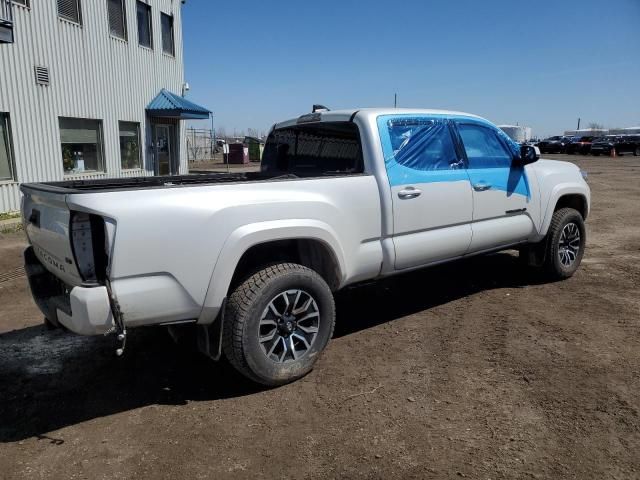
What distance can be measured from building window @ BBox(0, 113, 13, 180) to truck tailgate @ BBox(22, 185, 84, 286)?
8830 mm

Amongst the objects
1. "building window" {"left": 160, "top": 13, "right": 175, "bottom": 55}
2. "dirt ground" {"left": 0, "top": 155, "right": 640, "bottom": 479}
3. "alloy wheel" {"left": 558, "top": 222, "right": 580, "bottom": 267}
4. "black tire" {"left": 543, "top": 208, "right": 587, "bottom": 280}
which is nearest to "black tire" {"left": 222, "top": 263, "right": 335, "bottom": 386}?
"dirt ground" {"left": 0, "top": 155, "right": 640, "bottom": 479}

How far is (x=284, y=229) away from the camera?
3.41m

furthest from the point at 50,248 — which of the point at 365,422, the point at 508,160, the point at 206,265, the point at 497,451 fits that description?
the point at 508,160

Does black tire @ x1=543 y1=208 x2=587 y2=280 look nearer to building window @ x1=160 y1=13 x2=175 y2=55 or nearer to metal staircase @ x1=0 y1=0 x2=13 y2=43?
metal staircase @ x1=0 y1=0 x2=13 y2=43

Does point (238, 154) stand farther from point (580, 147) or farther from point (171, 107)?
point (580, 147)

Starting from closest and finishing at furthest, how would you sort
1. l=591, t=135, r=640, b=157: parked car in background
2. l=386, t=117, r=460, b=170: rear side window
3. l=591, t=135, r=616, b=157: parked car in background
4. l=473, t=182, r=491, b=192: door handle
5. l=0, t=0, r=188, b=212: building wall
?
l=386, t=117, r=460, b=170: rear side window → l=473, t=182, r=491, b=192: door handle → l=0, t=0, r=188, b=212: building wall → l=591, t=135, r=640, b=157: parked car in background → l=591, t=135, r=616, b=157: parked car in background

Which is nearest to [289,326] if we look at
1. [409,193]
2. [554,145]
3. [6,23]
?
[409,193]

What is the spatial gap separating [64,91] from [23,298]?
8474mm

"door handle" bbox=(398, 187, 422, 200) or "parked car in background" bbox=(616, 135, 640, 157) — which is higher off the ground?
"door handle" bbox=(398, 187, 422, 200)

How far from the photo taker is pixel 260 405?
3.37m

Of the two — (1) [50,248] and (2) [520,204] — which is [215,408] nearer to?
(1) [50,248]

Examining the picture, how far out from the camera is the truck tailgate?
9.49 feet

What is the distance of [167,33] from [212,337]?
16.5 meters

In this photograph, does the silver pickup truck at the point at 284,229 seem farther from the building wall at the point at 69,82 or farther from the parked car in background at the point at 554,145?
the parked car in background at the point at 554,145
